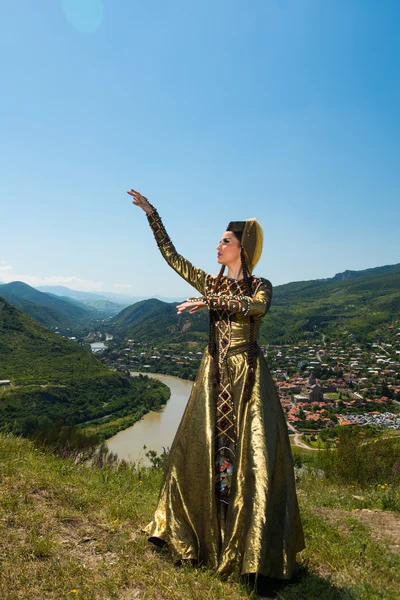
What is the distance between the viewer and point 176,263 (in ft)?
12.1

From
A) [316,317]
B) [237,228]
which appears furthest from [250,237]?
[316,317]

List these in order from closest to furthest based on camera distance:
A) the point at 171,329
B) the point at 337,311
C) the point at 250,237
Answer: the point at 250,237, the point at 337,311, the point at 171,329

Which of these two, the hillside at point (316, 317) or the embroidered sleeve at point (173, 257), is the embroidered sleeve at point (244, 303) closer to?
the embroidered sleeve at point (173, 257)

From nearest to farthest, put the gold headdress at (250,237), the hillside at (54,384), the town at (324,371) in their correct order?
1. the gold headdress at (250,237)
2. the hillside at (54,384)
3. the town at (324,371)

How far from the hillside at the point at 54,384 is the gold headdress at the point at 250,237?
3007 centimetres

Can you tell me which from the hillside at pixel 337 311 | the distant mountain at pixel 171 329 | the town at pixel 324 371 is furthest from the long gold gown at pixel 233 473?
the distant mountain at pixel 171 329

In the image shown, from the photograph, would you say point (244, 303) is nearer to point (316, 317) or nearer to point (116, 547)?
point (116, 547)

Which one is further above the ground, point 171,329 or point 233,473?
point 233,473

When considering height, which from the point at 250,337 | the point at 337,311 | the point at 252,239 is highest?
the point at 252,239

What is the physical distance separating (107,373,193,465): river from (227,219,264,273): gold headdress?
814 inches

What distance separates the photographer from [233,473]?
2959 millimetres

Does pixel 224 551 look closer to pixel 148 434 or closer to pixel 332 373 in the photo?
pixel 148 434

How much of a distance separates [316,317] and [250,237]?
113 metres

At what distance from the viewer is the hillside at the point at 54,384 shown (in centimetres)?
3934
